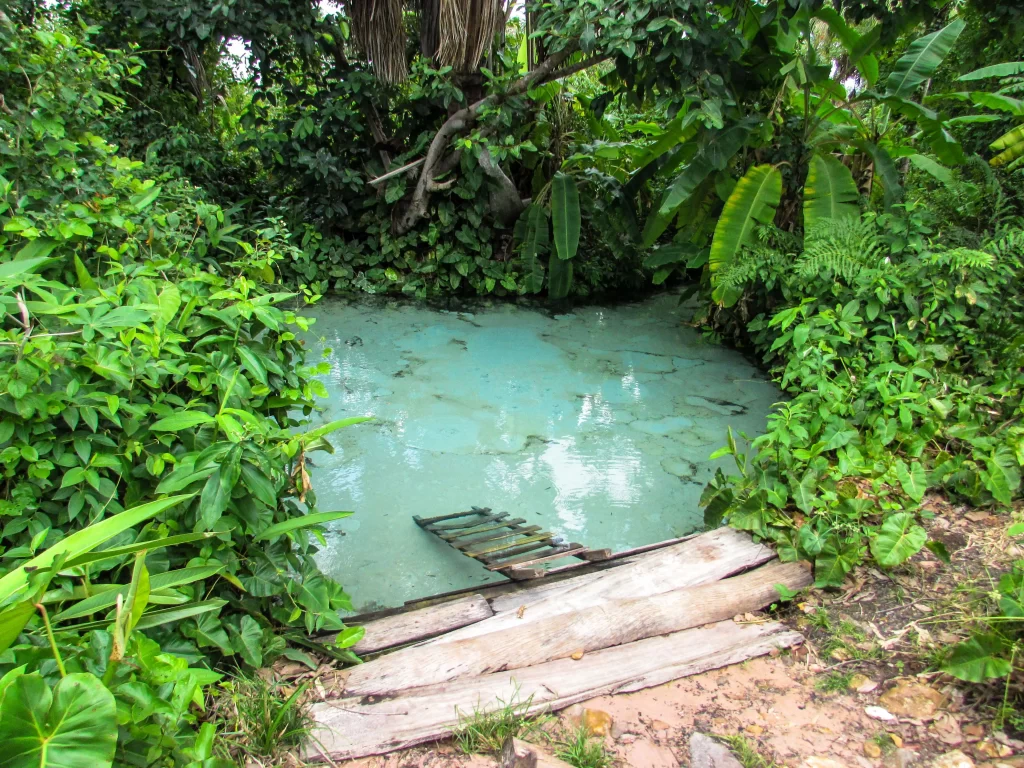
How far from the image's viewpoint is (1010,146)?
15.0 feet

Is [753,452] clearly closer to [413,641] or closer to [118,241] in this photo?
[413,641]

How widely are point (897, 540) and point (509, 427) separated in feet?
8.08

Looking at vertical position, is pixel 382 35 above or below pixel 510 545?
above

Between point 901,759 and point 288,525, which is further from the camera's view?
point 288,525

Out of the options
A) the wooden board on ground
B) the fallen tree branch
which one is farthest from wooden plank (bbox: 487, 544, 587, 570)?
the fallen tree branch

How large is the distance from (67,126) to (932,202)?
526 cm

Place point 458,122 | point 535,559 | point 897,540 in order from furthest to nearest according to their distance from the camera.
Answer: point 458,122
point 535,559
point 897,540

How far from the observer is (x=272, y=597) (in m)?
2.34

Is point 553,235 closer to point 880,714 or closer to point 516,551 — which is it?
point 516,551

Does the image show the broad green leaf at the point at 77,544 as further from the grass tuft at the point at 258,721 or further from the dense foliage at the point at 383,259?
the grass tuft at the point at 258,721

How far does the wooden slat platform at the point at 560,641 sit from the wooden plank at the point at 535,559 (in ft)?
0.42

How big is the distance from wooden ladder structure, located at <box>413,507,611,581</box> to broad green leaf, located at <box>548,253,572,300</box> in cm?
374

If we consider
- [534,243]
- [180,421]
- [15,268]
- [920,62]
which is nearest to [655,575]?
[180,421]

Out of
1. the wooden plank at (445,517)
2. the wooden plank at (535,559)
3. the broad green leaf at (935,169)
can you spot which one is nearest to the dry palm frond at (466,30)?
the broad green leaf at (935,169)
